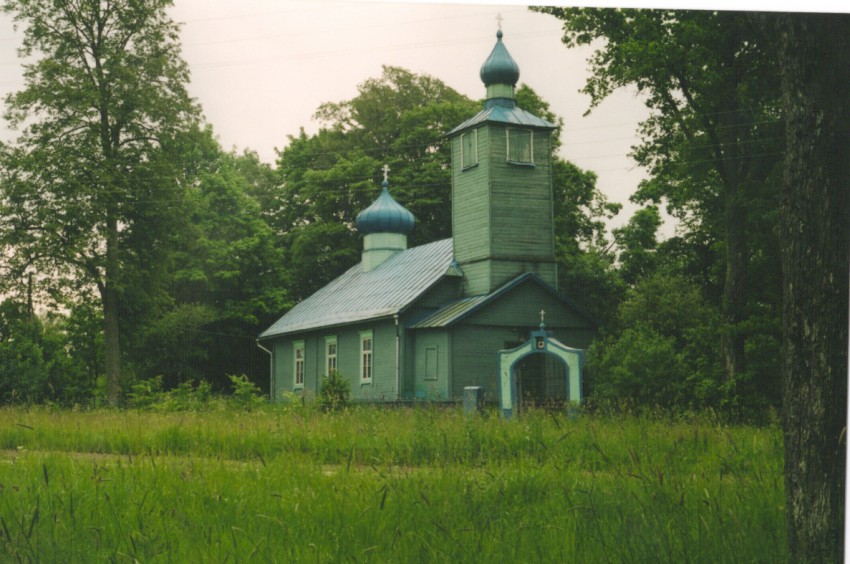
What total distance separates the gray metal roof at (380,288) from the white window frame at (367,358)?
34 centimetres

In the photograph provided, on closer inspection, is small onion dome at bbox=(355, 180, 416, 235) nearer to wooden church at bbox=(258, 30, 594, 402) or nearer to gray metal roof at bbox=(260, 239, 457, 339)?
wooden church at bbox=(258, 30, 594, 402)

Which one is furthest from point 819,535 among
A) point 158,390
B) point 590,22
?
point 590,22

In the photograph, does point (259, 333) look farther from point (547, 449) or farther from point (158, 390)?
point (547, 449)

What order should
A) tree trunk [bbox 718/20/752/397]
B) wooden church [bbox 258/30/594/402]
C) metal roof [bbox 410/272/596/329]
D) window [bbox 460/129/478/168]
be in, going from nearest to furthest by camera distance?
window [bbox 460/129/478/168] → wooden church [bbox 258/30/594/402] → tree trunk [bbox 718/20/752/397] → metal roof [bbox 410/272/596/329]

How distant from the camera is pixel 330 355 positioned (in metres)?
10.8

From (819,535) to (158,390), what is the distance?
21.7ft

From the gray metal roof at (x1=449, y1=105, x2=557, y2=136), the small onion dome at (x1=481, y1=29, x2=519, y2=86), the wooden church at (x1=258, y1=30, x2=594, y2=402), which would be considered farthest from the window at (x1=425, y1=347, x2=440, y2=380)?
the small onion dome at (x1=481, y1=29, x2=519, y2=86)

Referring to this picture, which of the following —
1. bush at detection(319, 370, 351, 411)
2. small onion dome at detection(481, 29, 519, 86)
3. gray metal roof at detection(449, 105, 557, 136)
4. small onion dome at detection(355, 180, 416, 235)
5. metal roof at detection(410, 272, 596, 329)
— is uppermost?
gray metal roof at detection(449, 105, 557, 136)

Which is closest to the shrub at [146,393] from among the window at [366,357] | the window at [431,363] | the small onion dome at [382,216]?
the window at [366,357]

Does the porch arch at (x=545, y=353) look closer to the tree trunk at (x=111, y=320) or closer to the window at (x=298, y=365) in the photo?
the window at (x=298, y=365)

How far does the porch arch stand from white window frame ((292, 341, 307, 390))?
2058 millimetres

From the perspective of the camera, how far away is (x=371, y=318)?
37.1 ft

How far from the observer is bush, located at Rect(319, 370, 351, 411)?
9.19 m

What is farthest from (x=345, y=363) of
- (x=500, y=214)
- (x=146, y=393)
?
(x=500, y=214)
